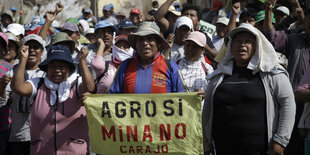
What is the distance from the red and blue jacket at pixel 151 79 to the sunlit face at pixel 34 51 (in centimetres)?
171

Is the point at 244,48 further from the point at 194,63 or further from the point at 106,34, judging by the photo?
the point at 106,34

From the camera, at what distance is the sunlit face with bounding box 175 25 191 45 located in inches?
275

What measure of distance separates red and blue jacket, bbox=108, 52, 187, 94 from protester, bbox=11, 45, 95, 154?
0.36 m

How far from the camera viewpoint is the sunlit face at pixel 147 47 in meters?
4.85

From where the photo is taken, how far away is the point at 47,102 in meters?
5.06

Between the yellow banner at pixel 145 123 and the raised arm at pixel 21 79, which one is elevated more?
the raised arm at pixel 21 79

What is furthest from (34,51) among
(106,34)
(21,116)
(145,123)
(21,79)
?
(145,123)

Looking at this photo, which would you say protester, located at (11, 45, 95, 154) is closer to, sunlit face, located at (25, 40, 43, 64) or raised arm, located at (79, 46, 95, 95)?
raised arm, located at (79, 46, 95, 95)

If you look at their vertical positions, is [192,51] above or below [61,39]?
below

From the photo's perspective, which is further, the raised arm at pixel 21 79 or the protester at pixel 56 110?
the protester at pixel 56 110

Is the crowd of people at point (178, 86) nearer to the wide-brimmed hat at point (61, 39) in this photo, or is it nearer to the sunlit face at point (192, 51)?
the sunlit face at point (192, 51)

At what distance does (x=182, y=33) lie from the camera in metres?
7.00

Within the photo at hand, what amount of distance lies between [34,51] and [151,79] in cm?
215

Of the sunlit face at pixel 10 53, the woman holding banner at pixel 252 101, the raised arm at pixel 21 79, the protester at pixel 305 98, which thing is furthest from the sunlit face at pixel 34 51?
the protester at pixel 305 98
